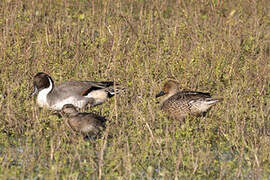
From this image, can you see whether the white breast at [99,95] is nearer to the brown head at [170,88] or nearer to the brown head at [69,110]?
the brown head at [170,88]

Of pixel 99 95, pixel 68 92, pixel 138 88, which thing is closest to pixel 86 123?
pixel 68 92

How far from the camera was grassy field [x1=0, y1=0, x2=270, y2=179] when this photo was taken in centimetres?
552

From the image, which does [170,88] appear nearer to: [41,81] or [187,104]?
[187,104]

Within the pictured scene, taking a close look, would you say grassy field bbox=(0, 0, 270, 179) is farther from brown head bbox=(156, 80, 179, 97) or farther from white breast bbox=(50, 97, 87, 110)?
white breast bbox=(50, 97, 87, 110)

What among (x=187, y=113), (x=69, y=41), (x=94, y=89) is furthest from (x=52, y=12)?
(x=187, y=113)

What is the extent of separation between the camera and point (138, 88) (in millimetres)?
8219

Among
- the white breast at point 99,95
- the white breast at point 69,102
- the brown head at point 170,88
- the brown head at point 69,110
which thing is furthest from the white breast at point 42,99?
the brown head at point 170,88

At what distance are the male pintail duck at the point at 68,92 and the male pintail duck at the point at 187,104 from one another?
0.79 m

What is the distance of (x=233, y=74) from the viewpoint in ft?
29.6

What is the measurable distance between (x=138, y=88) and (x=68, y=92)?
93cm

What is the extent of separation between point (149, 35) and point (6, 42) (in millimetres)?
2389

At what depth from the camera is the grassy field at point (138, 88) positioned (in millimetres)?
5520

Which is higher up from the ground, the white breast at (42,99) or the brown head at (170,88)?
the white breast at (42,99)

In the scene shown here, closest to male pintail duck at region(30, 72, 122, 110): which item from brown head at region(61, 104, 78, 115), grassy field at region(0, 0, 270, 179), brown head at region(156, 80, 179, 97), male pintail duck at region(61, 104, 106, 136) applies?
grassy field at region(0, 0, 270, 179)
